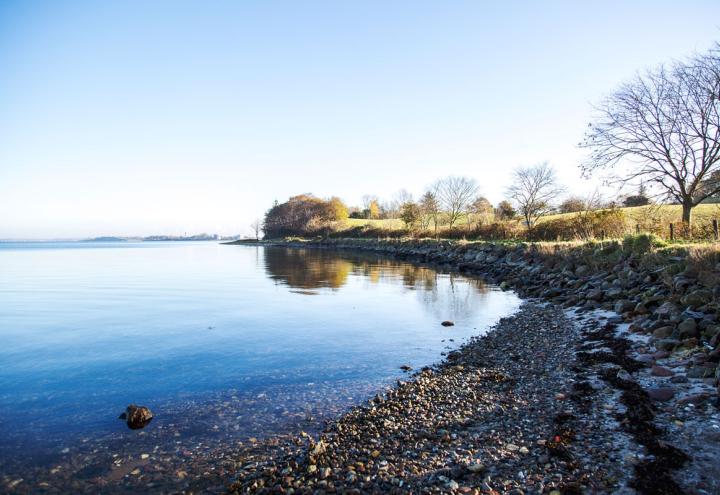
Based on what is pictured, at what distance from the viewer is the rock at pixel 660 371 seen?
814cm

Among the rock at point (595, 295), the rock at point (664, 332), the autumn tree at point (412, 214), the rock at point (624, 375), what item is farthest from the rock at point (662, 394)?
the autumn tree at point (412, 214)

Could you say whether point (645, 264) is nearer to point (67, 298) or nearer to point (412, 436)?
point (412, 436)

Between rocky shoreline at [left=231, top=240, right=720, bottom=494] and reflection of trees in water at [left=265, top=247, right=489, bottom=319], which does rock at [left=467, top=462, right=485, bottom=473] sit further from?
reflection of trees in water at [left=265, top=247, right=489, bottom=319]

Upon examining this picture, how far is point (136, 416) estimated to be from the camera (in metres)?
8.00

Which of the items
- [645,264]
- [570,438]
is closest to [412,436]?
[570,438]

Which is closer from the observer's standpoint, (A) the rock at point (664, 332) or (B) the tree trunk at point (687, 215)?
(A) the rock at point (664, 332)

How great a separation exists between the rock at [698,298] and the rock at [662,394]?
4919 millimetres

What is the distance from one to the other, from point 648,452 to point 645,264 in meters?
13.7

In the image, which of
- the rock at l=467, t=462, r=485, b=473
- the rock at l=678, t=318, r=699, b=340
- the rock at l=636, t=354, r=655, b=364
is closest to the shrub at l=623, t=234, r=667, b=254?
the rock at l=678, t=318, r=699, b=340

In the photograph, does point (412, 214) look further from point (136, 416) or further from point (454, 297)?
point (136, 416)

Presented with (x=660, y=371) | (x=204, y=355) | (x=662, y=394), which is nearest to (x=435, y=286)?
(x=204, y=355)

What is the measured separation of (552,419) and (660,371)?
3.27m

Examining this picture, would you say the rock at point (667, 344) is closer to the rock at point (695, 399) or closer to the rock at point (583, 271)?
the rock at point (695, 399)

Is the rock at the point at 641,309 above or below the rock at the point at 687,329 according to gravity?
below
